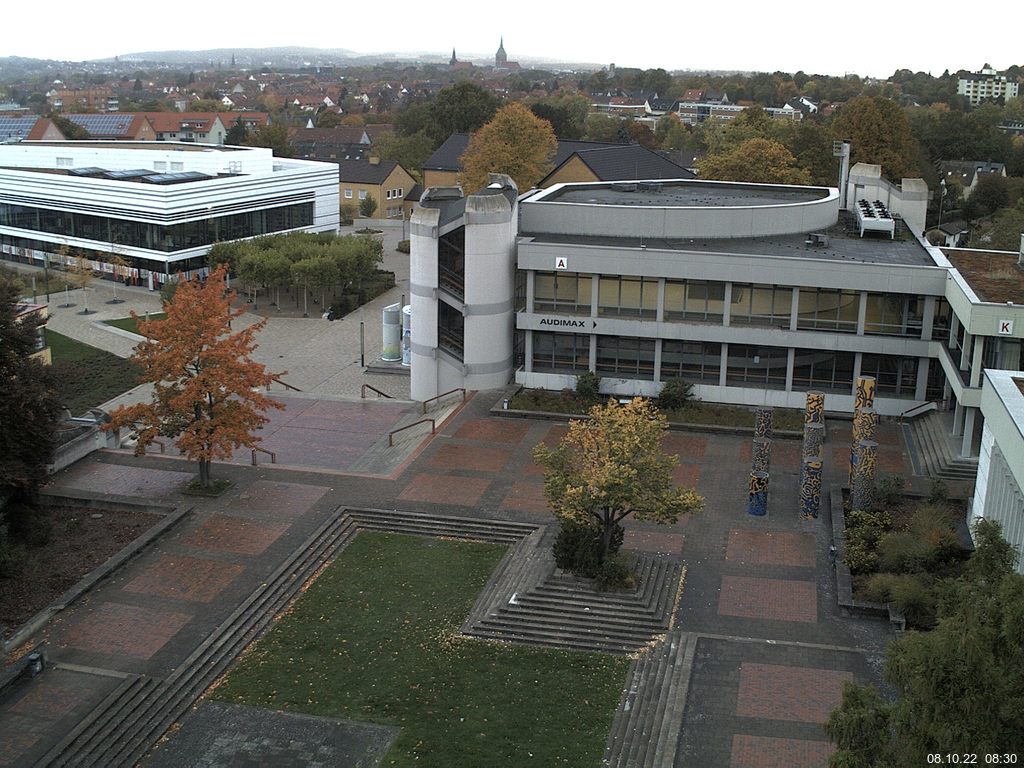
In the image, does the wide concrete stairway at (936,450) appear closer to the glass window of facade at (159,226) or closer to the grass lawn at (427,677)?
the grass lawn at (427,677)

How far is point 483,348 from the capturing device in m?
43.9

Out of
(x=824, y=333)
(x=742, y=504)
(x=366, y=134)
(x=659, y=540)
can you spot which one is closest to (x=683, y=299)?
(x=824, y=333)

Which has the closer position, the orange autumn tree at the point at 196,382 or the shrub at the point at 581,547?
the shrub at the point at 581,547

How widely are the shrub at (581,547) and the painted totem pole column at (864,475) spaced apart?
778 cm

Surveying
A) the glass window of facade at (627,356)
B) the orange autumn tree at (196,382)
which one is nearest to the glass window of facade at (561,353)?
the glass window of facade at (627,356)

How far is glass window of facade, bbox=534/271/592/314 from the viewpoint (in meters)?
43.8

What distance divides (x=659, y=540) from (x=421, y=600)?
23.4 feet

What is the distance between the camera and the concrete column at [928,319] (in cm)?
4100

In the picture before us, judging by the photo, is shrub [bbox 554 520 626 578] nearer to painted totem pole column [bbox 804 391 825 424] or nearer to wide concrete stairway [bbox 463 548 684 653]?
wide concrete stairway [bbox 463 548 684 653]

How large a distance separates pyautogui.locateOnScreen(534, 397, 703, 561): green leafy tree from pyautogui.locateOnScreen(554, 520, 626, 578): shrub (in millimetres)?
189

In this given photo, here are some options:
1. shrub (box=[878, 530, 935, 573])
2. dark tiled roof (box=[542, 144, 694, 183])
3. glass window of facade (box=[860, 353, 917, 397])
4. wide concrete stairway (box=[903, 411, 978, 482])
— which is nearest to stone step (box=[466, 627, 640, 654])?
shrub (box=[878, 530, 935, 573])

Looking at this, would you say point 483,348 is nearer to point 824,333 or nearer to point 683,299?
point 683,299

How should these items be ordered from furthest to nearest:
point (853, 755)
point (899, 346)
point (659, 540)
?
point (899, 346) → point (659, 540) → point (853, 755)

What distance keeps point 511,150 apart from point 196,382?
153ft
